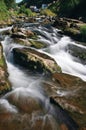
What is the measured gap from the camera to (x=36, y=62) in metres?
15.8

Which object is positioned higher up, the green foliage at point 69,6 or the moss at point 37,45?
the moss at point 37,45

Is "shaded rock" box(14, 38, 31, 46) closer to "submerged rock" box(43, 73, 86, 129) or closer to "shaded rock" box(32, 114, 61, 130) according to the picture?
"submerged rock" box(43, 73, 86, 129)

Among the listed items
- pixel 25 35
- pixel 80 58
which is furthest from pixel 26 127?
pixel 25 35

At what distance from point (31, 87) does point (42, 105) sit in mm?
2087

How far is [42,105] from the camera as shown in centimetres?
1207

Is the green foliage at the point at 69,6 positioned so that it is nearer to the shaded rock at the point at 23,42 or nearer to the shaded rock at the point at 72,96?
the shaded rock at the point at 23,42

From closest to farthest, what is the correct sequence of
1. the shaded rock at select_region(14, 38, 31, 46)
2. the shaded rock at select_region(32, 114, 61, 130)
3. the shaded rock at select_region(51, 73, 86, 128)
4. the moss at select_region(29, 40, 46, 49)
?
the shaded rock at select_region(32, 114, 61, 130) < the shaded rock at select_region(51, 73, 86, 128) < the shaded rock at select_region(14, 38, 31, 46) < the moss at select_region(29, 40, 46, 49)

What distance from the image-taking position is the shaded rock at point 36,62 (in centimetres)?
1577

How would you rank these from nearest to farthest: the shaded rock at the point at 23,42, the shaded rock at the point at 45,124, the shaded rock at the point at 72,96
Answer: the shaded rock at the point at 45,124 < the shaded rock at the point at 72,96 < the shaded rock at the point at 23,42

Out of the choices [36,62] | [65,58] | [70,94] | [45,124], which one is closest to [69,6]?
[65,58]

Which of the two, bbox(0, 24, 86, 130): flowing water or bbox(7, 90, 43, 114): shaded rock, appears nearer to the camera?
bbox(0, 24, 86, 130): flowing water

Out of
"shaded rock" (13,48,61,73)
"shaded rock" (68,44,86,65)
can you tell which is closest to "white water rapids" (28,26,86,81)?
"shaded rock" (68,44,86,65)

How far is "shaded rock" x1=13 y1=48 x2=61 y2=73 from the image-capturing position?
1577 cm

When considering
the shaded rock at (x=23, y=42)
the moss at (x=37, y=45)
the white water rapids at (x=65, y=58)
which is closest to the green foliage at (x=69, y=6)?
the white water rapids at (x=65, y=58)
